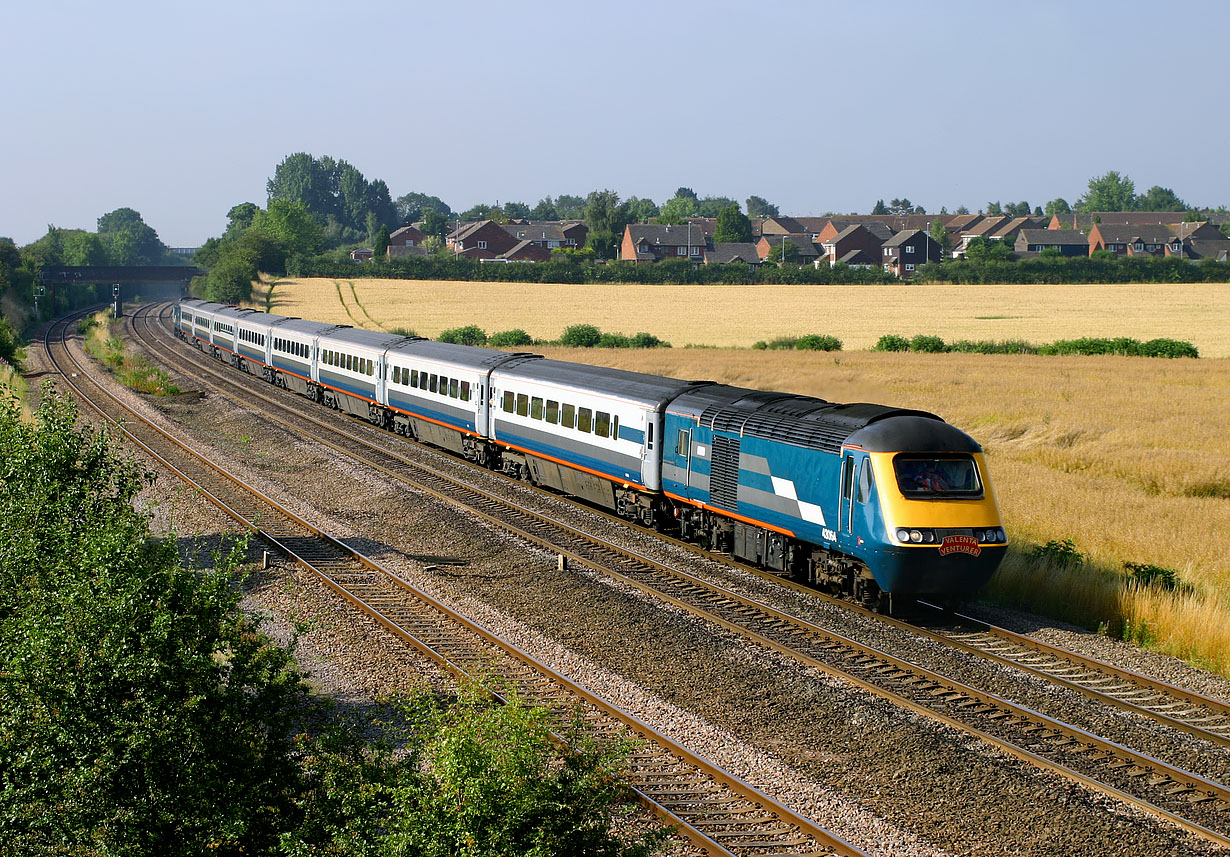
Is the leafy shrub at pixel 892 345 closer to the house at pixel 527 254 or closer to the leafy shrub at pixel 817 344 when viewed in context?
the leafy shrub at pixel 817 344

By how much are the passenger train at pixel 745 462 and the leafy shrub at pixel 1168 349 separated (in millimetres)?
44469

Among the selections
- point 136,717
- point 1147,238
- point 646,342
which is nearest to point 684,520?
point 136,717

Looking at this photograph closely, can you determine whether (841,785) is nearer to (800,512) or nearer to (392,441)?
(800,512)

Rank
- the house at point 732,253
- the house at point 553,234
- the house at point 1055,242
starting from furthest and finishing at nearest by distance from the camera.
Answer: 1. the house at point 553,234
2. the house at point 1055,242
3. the house at point 732,253

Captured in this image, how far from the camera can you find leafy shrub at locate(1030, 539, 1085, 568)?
19.3 meters

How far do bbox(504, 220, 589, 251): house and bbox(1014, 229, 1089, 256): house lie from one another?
207 feet

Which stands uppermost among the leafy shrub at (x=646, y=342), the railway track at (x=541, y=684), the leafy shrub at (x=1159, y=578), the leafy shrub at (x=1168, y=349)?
the leafy shrub at (x=1168, y=349)

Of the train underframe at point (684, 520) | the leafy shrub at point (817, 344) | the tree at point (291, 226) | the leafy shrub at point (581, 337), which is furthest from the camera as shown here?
the tree at point (291, 226)

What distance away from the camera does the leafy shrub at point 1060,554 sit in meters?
19.3

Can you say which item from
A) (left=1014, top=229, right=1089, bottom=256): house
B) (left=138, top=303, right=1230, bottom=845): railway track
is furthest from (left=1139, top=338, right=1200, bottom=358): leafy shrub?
(left=1014, top=229, right=1089, bottom=256): house

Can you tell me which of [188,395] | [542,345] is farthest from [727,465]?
[542,345]

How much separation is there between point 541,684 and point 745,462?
21.5ft

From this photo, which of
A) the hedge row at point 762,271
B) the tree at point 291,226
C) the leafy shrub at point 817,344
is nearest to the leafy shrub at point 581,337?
the leafy shrub at point 817,344

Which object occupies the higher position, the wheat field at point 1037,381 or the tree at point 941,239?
the tree at point 941,239
